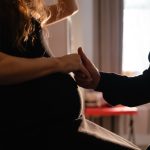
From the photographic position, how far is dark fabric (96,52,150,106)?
0.79m

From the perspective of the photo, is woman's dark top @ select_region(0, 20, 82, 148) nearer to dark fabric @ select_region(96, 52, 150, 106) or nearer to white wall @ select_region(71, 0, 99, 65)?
dark fabric @ select_region(96, 52, 150, 106)

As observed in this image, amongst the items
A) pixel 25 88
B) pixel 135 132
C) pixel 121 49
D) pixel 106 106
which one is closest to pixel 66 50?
pixel 25 88

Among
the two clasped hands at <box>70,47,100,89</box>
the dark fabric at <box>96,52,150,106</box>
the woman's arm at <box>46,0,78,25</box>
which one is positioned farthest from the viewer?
the woman's arm at <box>46,0,78,25</box>

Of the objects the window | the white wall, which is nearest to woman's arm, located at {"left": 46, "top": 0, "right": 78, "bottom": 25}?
the white wall

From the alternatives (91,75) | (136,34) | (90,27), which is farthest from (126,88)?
(136,34)

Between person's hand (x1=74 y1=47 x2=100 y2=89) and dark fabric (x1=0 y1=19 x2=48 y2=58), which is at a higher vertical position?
dark fabric (x1=0 y1=19 x2=48 y2=58)

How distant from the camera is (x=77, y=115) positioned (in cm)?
68

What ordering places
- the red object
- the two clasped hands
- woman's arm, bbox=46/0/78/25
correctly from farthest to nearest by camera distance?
the red object → woman's arm, bbox=46/0/78/25 → the two clasped hands

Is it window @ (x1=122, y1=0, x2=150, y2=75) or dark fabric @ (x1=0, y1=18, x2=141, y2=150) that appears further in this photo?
window @ (x1=122, y1=0, x2=150, y2=75)

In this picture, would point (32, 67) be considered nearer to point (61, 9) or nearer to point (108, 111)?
point (61, 9)

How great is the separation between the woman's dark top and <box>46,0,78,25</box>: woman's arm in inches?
11.6

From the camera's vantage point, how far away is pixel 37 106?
61 cm

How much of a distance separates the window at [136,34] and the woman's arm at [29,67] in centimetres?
246

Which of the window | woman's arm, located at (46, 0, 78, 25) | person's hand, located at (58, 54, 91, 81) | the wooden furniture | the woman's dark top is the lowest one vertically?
the wooden furniture
